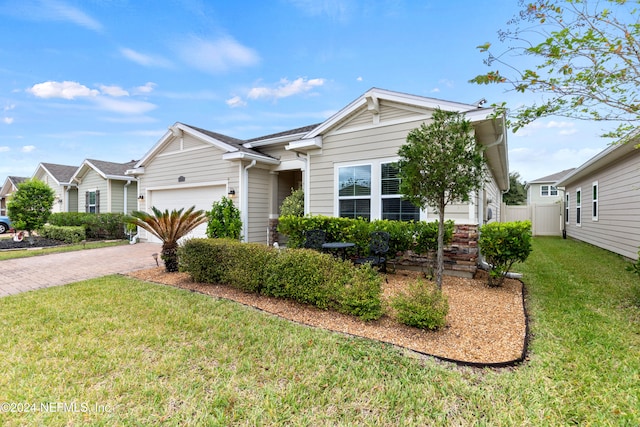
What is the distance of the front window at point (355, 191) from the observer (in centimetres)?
749

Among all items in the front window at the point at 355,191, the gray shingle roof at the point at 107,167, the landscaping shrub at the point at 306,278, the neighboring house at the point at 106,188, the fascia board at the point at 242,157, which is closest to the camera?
the landscaping shrub at the point at 306,278

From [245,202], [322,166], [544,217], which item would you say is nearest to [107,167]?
[245,202]

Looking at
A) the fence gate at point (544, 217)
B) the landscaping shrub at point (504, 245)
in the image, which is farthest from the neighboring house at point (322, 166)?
the fence gate at point (544, 217)

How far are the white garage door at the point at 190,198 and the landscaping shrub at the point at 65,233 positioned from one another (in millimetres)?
2910

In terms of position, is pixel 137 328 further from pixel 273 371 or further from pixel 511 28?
pixel 511 28

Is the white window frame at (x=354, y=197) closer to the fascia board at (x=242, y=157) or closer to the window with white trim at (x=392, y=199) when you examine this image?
the window with white trim at (x=392, y=199)

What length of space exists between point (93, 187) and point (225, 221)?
12229 millimetres

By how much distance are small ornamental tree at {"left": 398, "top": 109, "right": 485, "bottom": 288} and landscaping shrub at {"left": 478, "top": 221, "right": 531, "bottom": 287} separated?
138 centimetres

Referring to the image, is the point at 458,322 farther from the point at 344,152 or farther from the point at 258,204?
the point at 258,204

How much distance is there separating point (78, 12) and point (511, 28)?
10.7m

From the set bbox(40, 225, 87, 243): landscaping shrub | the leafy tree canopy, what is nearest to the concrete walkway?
bbox(40, 225, 87, 243): landscaping shrub

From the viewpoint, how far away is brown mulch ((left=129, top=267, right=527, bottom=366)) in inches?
121

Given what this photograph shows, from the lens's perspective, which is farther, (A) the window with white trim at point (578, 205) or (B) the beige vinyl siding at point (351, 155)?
(A) the window with white trim at point (578, 205)

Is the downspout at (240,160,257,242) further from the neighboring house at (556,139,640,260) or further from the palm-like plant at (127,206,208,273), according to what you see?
the neighboring house at (556,139,640,260)
